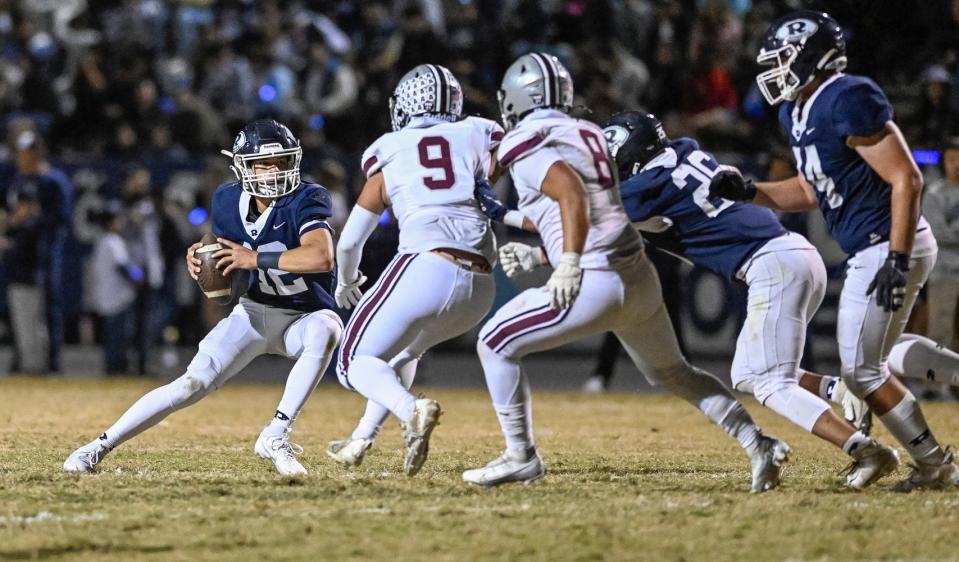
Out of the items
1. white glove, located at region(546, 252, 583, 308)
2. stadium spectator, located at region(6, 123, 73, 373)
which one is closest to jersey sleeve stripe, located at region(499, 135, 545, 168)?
Result: white glove, located at region(546, 252, 583, 308)

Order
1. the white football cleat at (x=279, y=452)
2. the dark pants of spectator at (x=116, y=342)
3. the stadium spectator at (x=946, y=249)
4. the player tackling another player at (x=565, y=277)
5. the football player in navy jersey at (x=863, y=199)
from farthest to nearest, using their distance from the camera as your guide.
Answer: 1. the dark pants of spectator at (x=116, y=342)
2. the stadium spectator at (x=946, y=249)
3. the white football cleat at (x=279, y=452)
4. the football player in navy jersey at (x=863, y=199)
5. the player tackling another player at (x=565, y=277)

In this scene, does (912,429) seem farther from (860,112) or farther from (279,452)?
(279,452)

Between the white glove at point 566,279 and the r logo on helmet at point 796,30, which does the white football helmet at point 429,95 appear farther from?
the r logo on helmet at point 796,30

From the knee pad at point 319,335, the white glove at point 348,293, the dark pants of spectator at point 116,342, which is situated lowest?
the dark pants of spectator at point 116,342

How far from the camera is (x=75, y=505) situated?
5305 millimetres

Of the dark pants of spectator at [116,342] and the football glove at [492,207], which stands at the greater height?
the football glove at [492,207]

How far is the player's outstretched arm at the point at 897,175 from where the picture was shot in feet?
18.1

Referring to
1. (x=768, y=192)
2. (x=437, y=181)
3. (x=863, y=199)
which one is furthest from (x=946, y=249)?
(x=437, y=181)

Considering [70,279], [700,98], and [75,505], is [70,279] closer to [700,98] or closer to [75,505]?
[700,98]

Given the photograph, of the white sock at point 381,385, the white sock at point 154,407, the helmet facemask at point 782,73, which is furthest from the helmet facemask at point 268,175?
the helmet facemask at point 782,73

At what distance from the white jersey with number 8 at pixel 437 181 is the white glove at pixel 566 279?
2.41ft

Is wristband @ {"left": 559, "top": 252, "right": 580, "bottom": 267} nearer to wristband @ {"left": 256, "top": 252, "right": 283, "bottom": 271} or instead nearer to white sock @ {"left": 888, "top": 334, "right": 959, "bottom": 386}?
wristband @ {"left": 256, "top": 252, "right": 283, "bottom": 271}

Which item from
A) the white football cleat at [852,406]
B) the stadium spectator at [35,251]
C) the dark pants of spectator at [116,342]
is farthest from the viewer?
the dark pants of spectator at [116,342]

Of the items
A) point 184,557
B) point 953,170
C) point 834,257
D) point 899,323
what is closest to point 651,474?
point 899,323
